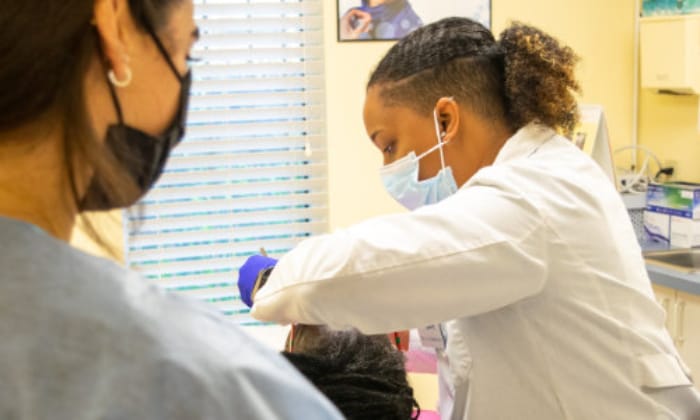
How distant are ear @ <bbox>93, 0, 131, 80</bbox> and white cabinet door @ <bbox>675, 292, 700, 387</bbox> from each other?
2.53 meters

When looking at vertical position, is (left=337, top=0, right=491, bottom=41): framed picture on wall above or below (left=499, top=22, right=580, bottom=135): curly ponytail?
above

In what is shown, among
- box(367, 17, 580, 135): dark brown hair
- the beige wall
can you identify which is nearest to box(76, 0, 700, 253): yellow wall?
the beige wall

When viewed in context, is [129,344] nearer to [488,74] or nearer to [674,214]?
[488,74]

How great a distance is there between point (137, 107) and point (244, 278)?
2.90ft

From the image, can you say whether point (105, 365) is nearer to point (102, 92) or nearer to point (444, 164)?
point (102, 92)

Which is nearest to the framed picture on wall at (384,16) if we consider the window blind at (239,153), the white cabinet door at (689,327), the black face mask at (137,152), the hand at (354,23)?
the hand at (354,23)

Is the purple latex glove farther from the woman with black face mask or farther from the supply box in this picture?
the supply box

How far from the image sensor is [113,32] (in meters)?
0.59

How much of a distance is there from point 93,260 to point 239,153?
247 centimetres

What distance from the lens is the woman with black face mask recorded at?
49cm

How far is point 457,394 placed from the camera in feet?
4.35

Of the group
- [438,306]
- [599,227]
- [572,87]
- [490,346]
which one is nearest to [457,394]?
[490,346]

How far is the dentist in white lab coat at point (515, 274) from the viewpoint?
116cm

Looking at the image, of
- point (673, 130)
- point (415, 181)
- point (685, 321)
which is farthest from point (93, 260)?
point (673, 130)
